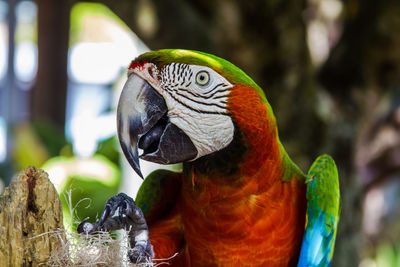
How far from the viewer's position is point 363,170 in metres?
4.08

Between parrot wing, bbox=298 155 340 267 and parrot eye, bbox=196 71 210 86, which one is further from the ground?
parrot eye, bbox=196 71 210 86

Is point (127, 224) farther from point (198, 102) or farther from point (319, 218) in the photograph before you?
point (319, 218)

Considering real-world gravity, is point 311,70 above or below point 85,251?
above

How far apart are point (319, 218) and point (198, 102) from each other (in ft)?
1.74

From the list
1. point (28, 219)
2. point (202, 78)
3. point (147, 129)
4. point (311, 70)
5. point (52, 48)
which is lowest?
point (28, 219)

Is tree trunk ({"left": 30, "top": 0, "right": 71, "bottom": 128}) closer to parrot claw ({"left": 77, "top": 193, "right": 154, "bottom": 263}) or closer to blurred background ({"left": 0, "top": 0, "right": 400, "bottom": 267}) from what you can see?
blurred background ({"left": 0, "top": 0, "right": 400, "bottom": 267})

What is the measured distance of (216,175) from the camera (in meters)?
1.21

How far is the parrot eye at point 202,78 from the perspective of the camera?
1.15 metres

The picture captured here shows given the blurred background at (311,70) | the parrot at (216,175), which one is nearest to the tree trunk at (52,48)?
the blurred background at (311,70)

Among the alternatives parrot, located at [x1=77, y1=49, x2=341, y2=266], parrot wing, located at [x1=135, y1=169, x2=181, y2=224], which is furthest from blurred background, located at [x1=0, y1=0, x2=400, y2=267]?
parrot, located at [x1=77, y1=49, x2=341, y2=266]

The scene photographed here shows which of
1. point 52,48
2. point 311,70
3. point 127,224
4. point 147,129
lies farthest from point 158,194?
point 52,48

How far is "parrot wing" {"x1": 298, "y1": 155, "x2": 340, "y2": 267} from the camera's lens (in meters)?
1.33

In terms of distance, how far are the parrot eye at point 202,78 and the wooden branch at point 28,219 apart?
44cm

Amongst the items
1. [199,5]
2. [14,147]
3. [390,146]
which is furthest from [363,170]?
[14,147]
